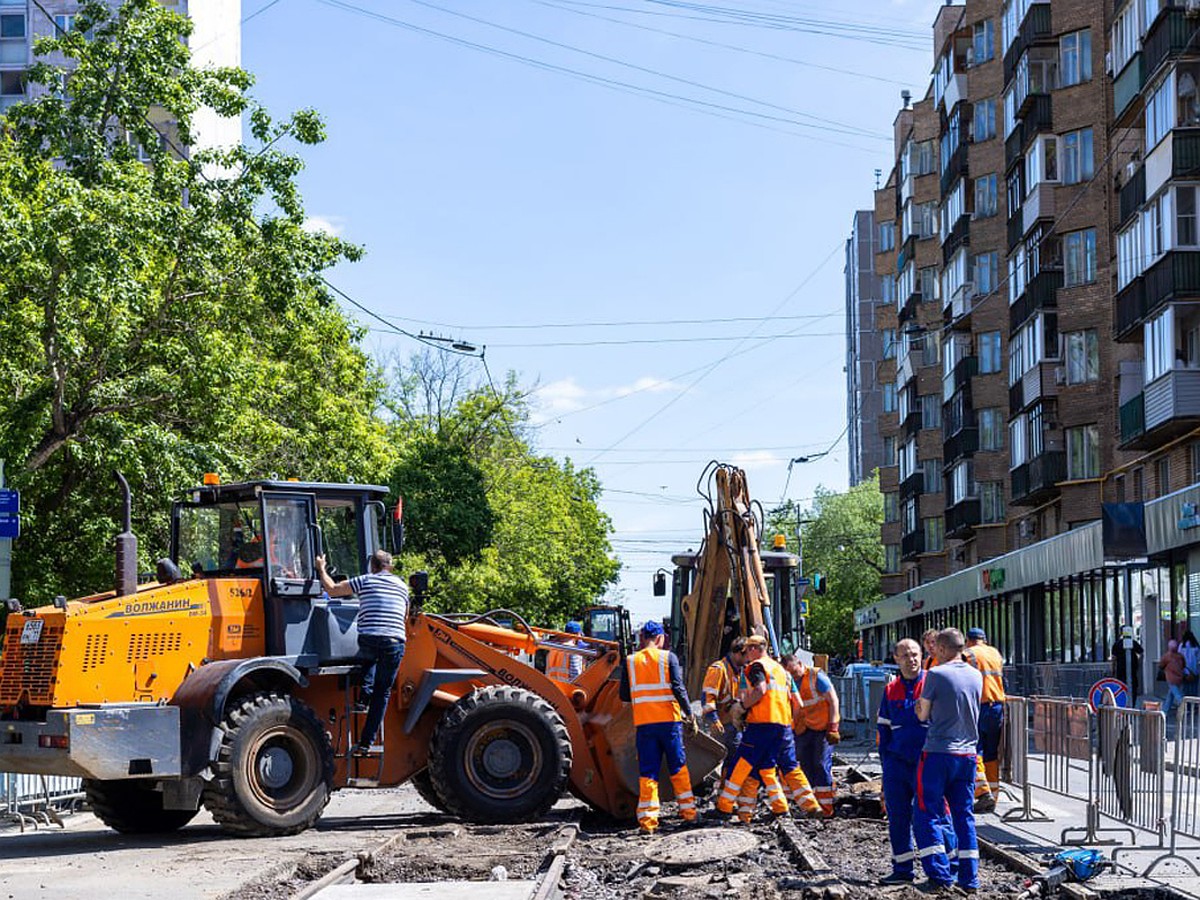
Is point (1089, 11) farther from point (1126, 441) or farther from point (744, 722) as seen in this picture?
point (744, 722)

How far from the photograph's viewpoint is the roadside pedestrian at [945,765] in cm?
1227

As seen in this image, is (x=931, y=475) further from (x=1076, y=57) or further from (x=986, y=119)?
(x=1076, y=57)

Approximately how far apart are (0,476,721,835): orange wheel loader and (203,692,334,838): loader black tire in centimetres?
2

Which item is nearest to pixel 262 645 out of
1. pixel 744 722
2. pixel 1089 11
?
pixel 744 722

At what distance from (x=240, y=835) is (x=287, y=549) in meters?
2.67

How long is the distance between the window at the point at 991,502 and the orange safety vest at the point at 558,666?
5064cm

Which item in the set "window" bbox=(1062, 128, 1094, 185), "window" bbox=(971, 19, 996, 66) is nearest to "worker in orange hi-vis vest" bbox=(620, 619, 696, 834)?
"window" bbox=(1062, 128, 1094, 185)

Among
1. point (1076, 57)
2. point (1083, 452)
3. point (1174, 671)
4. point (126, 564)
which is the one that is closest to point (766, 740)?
point (126, 564)

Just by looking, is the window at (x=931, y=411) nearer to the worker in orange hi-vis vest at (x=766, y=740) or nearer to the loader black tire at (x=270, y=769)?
the worker in orange hi-vis vest at (x=766, y=740)

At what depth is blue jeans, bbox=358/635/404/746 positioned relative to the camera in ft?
54.5

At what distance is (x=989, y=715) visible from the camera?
18.0m

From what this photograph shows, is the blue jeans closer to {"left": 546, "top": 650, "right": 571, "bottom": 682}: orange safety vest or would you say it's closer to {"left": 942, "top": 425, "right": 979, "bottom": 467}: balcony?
{"left": 546, "top": 650, "right": 571, "bottom": 682}: orange safety vest

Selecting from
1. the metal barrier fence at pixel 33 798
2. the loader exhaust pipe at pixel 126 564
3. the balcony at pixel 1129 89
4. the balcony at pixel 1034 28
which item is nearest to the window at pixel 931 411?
the balcony at pixel 1034 28

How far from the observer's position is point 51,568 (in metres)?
29.4
